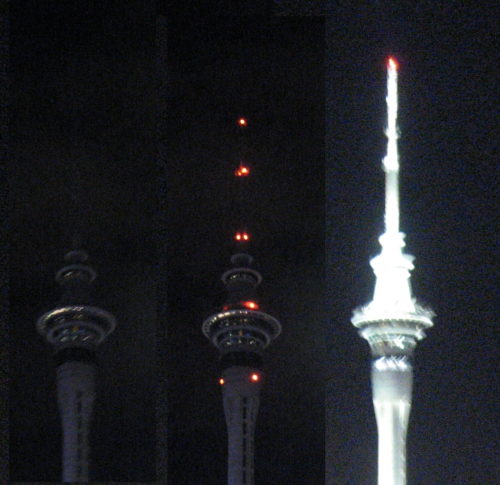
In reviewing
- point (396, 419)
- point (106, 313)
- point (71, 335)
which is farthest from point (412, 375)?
point (106, 313)

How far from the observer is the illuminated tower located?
533 inches

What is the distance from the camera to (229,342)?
121ft

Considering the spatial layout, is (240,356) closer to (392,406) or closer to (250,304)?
(250,304)

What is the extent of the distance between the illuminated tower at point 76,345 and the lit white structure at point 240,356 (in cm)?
567

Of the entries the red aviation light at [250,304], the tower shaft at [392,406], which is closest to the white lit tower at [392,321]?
the tower shaft at [392,406]

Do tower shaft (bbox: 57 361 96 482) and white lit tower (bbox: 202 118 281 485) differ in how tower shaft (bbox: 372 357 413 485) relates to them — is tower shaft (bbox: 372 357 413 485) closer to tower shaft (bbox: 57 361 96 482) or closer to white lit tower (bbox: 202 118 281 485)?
white lit tower (bbox: 202 118 281 485)

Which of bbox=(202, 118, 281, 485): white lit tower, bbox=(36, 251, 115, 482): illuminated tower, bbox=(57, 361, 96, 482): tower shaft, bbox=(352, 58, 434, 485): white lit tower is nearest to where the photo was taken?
bbox=(57, 361, 96, 482): tower shaft

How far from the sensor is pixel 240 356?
3834 cm

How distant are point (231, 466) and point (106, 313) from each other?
17.3m

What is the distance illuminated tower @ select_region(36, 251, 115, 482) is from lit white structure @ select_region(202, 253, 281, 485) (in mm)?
5669

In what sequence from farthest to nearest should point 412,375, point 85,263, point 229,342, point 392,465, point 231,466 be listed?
point 412,375 → point 392,465 → point 229,342 → point 231,466 → point 85,263

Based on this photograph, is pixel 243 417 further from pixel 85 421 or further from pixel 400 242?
pixel 85 421

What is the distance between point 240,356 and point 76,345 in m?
14.2

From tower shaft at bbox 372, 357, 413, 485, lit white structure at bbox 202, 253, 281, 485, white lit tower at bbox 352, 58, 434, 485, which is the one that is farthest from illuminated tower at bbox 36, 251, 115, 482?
tower shaft at bbox 372, 357, 413, 485
